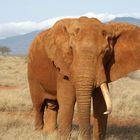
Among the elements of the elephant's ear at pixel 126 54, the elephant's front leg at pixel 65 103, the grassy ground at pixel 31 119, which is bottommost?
the grassy ground at pixel 31 119

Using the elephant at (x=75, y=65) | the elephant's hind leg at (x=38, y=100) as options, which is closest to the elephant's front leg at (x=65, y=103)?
the elephant at (x=75, y=65)

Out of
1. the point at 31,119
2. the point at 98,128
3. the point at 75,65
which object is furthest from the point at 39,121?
the point at 75,65

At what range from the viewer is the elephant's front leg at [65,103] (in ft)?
27.0

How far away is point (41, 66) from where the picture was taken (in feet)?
32.1

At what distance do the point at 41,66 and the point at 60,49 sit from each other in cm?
177

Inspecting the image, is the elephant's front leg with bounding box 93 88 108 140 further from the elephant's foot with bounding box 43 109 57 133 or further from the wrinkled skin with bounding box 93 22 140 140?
the elephant's foot with bounding box 43 109 57 133

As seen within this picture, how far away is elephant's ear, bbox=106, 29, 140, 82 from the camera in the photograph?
27.3 feet

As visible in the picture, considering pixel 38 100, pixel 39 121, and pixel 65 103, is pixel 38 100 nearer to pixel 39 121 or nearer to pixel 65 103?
pixel 39 121

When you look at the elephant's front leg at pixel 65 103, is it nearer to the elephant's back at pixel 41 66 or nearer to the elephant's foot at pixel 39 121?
the elephant's back at pixel 41 66

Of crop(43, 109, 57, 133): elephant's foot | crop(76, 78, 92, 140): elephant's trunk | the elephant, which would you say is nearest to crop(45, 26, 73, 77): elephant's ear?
the elephant

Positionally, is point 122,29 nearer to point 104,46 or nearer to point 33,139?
point 104,46

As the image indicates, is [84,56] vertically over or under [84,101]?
over

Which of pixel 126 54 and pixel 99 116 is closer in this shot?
pixel 126 54

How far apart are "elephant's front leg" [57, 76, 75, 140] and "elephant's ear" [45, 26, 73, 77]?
11.3 inches
